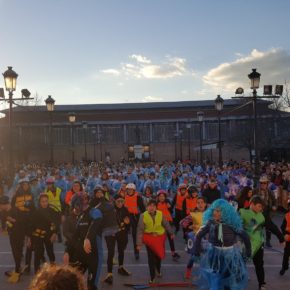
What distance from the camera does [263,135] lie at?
46.2 m

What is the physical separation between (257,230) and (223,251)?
155 cm

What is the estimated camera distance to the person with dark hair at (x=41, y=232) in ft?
27.3

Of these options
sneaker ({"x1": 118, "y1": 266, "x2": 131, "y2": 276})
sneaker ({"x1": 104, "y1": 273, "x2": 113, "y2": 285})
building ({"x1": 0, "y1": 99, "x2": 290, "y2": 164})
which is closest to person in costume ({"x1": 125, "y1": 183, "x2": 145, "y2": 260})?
sneaker ({"x1": 118, "y1": 266, "x2": 131, "y2": 276})

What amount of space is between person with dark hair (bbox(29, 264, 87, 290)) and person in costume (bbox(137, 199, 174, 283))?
18.8ft

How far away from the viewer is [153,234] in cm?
803

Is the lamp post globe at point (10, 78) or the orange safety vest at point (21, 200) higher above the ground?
the lamp post globe at point (10, 78)

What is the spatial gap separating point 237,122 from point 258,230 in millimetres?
60867

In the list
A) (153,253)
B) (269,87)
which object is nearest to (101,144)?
(269,87)

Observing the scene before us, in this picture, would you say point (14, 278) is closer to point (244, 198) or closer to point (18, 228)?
point (18, 228)

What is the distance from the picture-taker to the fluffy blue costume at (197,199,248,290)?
19.9 feet

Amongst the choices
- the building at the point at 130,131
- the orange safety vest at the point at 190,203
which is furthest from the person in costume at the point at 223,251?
the building at the point at 130,131

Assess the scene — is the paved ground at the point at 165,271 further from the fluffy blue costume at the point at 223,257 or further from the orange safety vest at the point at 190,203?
the fluffy blue costume at the point at 223,257

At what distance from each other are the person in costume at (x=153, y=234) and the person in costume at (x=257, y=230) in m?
1.51

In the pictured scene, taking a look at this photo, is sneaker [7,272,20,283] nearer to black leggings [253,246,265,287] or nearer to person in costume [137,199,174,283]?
person in costume [137,199,174,283]
